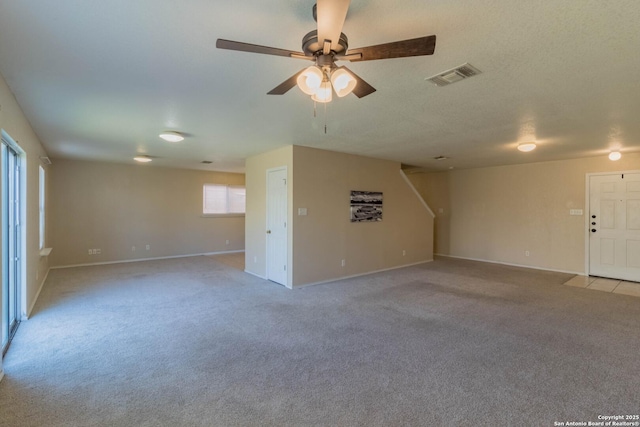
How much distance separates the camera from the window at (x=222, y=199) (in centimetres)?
864

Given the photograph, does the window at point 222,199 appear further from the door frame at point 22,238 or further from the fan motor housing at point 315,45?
the fan motor housing at point 315,45

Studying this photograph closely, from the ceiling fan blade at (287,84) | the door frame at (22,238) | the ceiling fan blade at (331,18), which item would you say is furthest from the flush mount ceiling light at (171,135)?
the ceiling fan blade at (331,18)

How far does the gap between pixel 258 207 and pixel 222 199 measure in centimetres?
353

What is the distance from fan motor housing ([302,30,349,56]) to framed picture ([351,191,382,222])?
4.23m

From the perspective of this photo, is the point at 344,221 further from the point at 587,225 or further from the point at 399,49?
the point at 587,225

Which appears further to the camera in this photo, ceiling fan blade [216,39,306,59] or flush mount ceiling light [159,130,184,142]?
flush mount ceiling light [159,130,184,142]

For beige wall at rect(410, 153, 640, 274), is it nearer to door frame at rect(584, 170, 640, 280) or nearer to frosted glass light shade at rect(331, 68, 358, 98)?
door frame at rect(584, 170, 640, 280)

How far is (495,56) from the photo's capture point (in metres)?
2.08

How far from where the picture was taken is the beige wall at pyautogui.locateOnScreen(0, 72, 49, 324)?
106 inches

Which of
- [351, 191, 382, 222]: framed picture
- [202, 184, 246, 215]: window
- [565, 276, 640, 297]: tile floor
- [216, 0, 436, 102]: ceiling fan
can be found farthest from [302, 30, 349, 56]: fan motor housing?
[202, 184, 246, 215]: window

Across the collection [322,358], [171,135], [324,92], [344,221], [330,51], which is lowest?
[322,358]

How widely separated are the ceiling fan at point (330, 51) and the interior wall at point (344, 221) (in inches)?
126

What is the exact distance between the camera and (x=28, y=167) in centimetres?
380

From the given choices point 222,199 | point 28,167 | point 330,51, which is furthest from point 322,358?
point 222,199
